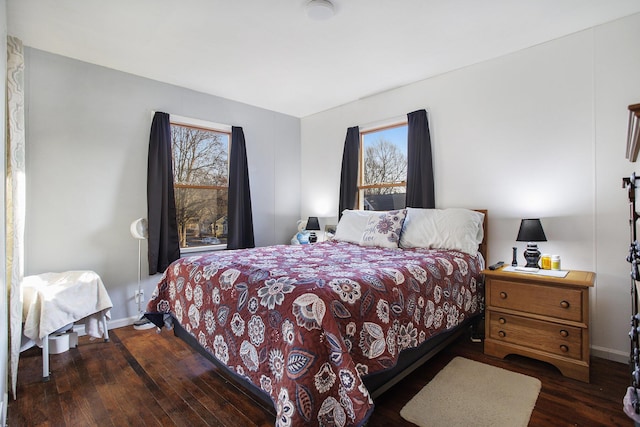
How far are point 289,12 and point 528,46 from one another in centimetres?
212

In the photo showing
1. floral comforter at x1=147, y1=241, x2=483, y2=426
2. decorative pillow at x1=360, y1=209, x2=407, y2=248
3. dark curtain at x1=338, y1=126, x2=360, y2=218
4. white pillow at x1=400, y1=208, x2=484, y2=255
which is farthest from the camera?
dark curtain at x1=338, y1=126, x2=360, y2=218

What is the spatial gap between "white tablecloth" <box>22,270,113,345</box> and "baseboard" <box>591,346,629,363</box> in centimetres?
388

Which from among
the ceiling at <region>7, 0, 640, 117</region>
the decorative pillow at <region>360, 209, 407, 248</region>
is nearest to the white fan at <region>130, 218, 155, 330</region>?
the ceiling at <region>7, 0, 640, 117</region>

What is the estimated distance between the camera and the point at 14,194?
2061 millimetres

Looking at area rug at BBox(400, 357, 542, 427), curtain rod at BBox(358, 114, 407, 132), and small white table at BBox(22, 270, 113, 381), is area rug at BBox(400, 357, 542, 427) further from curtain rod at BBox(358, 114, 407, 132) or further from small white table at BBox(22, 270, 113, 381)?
curtain rod at BBox(358, 114, 407, 132)

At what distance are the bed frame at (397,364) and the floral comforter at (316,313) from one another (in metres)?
0.08

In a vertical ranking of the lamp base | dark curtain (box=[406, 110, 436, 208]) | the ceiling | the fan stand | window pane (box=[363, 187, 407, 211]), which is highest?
the ceiling

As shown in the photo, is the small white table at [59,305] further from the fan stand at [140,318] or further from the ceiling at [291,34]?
the ceiling at [291,34]

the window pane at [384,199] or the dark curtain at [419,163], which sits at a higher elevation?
the dark curtain at [419,163]

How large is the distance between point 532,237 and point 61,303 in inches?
142

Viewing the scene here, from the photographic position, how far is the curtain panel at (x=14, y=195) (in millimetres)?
1948

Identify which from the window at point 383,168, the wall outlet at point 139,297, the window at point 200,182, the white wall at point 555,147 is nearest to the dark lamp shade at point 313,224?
the window at point 383,168

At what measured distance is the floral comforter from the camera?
4.32 feet

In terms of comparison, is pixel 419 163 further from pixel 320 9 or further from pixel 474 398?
pixel 474 398
